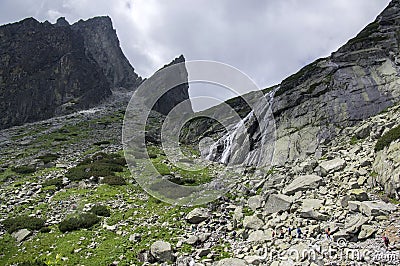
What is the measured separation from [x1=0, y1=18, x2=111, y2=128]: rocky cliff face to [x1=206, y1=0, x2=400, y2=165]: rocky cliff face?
73.5m

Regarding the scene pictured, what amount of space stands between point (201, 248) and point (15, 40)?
104 metres

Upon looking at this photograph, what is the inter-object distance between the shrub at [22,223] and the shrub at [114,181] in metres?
8.61

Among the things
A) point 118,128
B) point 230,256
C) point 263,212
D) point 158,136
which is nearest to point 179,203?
point 263,212

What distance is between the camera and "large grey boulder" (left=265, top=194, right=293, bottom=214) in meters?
17.4

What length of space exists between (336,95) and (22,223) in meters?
31.9

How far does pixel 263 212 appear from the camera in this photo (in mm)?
18297

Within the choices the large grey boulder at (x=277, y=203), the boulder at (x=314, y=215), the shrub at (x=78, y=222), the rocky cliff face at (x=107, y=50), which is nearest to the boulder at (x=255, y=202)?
the large grey boulder at (x=277, y=203)

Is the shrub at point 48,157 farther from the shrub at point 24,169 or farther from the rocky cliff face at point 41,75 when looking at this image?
the rocky cliff face at point 41,75

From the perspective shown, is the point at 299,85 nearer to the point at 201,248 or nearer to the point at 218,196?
the point at 218,196

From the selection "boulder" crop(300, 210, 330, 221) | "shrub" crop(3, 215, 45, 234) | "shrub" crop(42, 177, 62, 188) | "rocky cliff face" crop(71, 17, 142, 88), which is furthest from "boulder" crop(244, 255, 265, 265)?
"rocky cliff face" crop(71, 17, 142, 88)

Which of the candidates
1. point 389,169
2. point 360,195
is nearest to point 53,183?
point 360,195

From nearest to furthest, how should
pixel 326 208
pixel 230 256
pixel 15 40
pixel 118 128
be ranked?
pixel 230 256, pixel 326 208, pixel 118 128, pixel 15 40

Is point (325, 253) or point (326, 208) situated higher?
point (326, 208)

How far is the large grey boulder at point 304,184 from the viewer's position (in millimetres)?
18984
